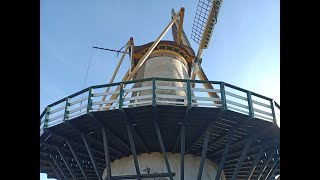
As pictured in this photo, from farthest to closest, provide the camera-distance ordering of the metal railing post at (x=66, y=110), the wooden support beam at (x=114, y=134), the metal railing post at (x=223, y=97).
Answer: the metal railing post at (x=66, y=110), the wooden support beam at (x=114, y=134), the metal railing post at (x=223, y=97)

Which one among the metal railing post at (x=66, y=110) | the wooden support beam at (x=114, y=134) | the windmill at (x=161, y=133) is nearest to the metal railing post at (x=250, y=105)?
the windmill at (x=161, y=133)

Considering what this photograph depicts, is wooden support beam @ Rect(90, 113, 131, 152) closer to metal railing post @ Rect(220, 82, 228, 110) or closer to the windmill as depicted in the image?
the windmill

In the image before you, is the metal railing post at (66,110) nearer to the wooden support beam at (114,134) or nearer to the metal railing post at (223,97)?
the wooden support beam at (114,134)

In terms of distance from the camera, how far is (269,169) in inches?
588

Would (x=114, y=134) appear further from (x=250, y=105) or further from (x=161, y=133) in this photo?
(x=250, y=105)

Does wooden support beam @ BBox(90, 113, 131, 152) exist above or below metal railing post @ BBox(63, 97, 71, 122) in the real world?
below

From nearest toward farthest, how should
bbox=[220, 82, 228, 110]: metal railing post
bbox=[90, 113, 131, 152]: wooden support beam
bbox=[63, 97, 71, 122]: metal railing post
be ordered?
1. bbox=[220, 82, 228, 110]: metal railing post
2. bbox=[90, 113, 131, 152]: wooden support beam
3. bbox=[63, 97, 71, 122]: metal railing post

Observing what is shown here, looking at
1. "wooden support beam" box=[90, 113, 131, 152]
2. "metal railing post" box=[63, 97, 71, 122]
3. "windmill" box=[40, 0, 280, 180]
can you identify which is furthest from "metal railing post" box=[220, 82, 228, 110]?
"metal railing post" box=[63, 97, 71, 122]

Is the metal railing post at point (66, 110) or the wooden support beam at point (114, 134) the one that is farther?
the metal railing post at point (66, 110)

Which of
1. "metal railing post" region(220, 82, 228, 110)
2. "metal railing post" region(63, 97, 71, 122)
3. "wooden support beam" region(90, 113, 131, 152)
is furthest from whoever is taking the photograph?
"metal railing post" region(63, 97, 71, 122)
